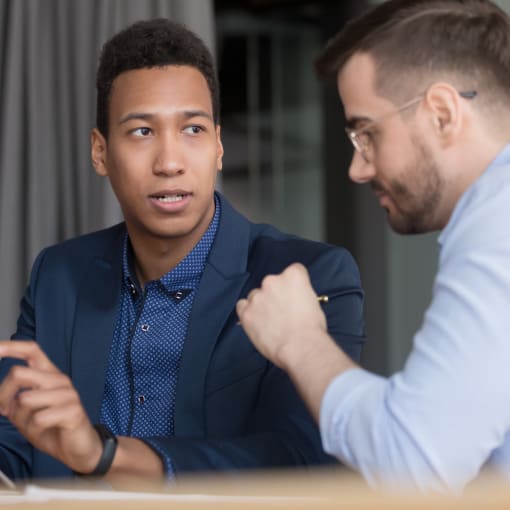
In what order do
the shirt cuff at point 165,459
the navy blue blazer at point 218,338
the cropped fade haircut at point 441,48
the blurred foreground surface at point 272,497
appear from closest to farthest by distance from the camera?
the blurred foreground surface at point 272,497
the cropped fade haircut at point 441,48
the shirt cuff at point 165,459
the navy blue blazer at point 218,338

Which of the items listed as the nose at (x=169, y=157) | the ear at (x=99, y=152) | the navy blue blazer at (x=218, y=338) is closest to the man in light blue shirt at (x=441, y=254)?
the navy blue blazer at (x=218, y=338)

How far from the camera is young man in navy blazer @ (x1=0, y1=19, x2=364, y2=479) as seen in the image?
5.48ft

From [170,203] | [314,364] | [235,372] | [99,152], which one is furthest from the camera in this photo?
[99,152]

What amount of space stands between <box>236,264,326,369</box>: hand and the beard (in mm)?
157

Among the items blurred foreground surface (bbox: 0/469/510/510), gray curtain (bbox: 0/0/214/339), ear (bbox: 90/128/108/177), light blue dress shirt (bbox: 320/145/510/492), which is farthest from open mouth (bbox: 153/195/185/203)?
gray curtain (bbox: 0/0/214/339)

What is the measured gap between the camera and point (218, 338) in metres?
1.72

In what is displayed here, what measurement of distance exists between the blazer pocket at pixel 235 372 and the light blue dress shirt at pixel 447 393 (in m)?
0.57

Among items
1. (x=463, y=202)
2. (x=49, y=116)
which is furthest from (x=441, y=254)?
(x=49, y=116)

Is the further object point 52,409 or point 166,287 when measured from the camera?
point 166,287

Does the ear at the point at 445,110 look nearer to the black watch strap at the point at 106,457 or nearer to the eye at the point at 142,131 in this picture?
the black watch strap at the point at 106,457

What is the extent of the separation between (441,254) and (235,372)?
0.61 m

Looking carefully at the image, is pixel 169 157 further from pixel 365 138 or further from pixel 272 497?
pixel 272 497

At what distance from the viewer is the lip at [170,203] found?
5.83ft

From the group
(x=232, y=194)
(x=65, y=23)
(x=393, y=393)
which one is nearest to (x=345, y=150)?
(x=65, y=23)
